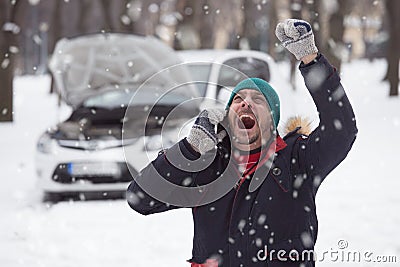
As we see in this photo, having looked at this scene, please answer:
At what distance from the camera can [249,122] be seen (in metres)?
2.41

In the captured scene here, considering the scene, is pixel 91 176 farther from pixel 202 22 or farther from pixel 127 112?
pixel 202 22

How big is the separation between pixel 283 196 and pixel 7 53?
14564 millimetres

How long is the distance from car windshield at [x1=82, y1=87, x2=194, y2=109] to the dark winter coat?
5.61 m

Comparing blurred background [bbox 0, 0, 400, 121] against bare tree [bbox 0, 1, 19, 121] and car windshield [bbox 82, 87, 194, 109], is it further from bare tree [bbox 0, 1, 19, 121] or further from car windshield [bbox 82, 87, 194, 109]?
car windshield [bbox 82, 87, 194, 109]

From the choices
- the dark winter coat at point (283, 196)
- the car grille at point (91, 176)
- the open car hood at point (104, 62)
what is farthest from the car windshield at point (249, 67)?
the dark winter coat at point (283, 196)

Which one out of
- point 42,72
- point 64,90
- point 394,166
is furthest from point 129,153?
point 42,72

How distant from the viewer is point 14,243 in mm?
6113

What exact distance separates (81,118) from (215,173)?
19.6 feet

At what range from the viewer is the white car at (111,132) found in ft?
24.3

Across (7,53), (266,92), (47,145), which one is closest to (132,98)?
(47,145)

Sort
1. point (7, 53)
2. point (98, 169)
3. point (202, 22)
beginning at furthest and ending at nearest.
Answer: point (202, 22) → point (7, 53) → point (98, 169)

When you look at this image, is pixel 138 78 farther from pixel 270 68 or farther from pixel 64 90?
pixel 270 68

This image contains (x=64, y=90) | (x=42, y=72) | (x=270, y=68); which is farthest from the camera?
(x=42, y=72)

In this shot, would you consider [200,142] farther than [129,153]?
No
